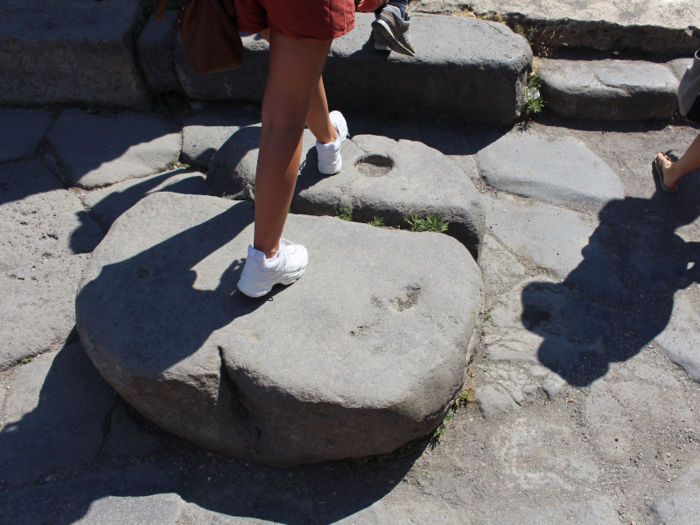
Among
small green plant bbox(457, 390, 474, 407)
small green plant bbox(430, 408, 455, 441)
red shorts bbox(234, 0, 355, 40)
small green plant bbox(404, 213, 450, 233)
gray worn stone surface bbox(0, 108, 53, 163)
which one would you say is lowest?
small green plant bbox(430, 408, 455, 441)

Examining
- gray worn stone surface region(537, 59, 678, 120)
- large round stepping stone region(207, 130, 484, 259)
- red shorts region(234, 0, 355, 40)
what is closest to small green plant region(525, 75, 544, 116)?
gray worn stone surface region(537, 59, 678, 120)

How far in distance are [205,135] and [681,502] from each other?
2.55 m

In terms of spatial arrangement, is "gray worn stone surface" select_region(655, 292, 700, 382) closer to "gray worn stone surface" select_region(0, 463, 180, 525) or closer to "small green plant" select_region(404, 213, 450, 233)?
"small green plant" select_region(404, 213, 450, 233)

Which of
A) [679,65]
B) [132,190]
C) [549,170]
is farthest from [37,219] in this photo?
[679,65]

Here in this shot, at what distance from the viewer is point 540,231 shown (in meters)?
2.50

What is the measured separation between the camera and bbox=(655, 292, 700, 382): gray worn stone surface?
202 cm

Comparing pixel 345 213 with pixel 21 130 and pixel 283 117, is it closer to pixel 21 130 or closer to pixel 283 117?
pixel 283 117

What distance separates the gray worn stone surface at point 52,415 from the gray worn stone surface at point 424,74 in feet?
5.38

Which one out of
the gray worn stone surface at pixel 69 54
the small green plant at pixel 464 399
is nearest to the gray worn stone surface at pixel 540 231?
the small green plant at pixel 464 399

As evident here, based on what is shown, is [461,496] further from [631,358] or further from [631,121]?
[631,121]

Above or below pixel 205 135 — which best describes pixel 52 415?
below

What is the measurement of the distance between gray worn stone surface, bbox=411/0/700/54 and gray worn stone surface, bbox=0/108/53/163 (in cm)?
227

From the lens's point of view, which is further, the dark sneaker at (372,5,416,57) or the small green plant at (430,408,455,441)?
the dark sneaker at (372,5,416,57)

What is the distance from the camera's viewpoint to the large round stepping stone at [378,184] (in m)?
2.18
